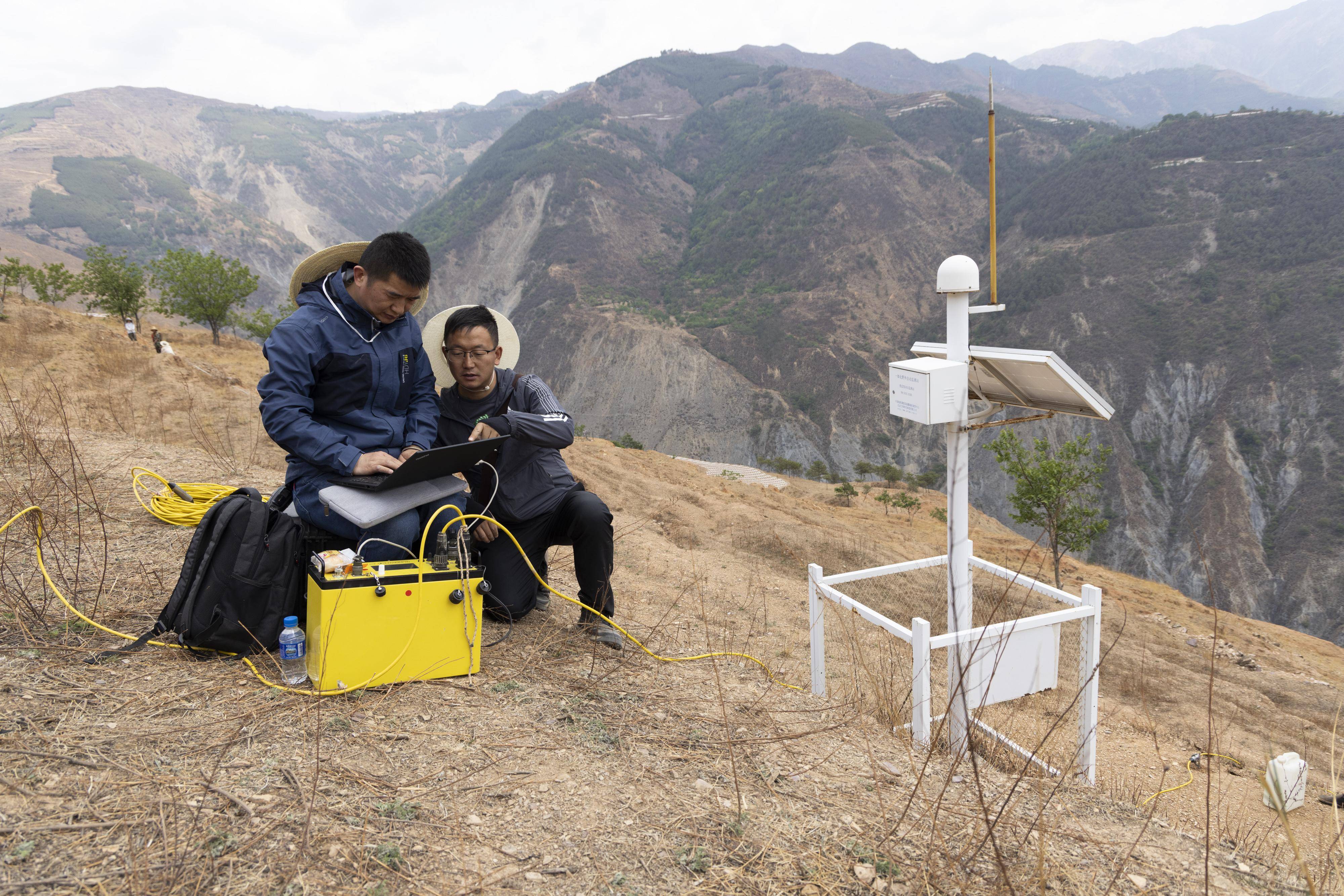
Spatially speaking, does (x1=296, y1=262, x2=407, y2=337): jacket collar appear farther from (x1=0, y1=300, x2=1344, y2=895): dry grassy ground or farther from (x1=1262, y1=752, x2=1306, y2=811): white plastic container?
(x1=1262, y1=752, x2=1306, y2=811): white plastic container

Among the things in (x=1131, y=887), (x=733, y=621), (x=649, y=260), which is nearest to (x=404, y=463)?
(x=1131, y=887)

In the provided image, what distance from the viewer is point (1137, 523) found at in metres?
30.8

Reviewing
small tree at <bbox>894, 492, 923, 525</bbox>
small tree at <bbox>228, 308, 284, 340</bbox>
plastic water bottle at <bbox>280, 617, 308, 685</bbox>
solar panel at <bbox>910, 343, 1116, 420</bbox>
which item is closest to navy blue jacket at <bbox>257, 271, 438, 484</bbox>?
plastic water bottle at <bbox>280, 617, 308, 685</bbox>

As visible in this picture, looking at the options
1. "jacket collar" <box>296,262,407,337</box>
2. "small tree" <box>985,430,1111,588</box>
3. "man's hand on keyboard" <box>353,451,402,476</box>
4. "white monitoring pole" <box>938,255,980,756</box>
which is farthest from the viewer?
"small tree" <box>985,430,1111,588</box>

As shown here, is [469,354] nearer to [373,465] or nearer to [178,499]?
[373,465]

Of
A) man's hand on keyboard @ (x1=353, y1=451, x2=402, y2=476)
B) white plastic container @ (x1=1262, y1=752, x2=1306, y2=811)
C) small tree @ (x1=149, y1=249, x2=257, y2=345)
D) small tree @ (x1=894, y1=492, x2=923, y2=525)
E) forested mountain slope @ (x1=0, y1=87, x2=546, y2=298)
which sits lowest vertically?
small tree @ (x1=894, y1=492, x2=923, y2=525)

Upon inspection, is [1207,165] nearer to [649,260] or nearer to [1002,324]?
[1002,324]

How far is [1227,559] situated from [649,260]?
1736 inches

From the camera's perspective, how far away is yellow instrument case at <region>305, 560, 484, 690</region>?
8.82 ft

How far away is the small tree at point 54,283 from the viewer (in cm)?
2683

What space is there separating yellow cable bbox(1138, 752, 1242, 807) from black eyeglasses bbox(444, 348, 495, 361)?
3089mm

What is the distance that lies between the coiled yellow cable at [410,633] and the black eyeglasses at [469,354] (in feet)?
2.50

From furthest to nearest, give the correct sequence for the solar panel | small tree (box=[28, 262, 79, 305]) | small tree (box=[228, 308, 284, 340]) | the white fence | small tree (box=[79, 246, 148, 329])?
1. small tree (box=[228, 308, 284, 340])
2. small tree (box=[28, 262, 79, 305])
3. small tree (box=[79, 246, 148, 329])
4. the solar panel
5. the white fence

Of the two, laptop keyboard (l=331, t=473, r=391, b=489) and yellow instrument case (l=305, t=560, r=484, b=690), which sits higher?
laptop keyboard (l=331, t=473, r=391, b=489)
